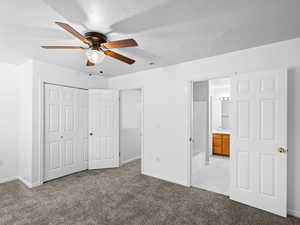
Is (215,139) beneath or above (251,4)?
beneath

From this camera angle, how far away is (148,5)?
149 cm

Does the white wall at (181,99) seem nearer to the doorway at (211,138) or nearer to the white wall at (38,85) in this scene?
the doorway at (211,138)

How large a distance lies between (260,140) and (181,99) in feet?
4.97

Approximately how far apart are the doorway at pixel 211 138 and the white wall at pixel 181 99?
768 mm

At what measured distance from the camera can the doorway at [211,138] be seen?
3414 mm

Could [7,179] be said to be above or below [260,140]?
below

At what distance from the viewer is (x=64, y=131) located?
360 centimetres

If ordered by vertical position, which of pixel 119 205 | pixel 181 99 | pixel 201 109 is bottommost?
pixel 119 205

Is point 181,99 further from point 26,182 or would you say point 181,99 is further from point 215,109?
point 26,182

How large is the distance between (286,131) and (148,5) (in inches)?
94.3

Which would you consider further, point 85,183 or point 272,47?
point 85,183

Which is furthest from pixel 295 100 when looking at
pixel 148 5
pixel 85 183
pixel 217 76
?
pixel 85 183

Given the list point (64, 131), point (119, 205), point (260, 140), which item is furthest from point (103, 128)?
point (260, 140)

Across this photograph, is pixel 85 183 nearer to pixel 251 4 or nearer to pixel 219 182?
pixel 219 182
